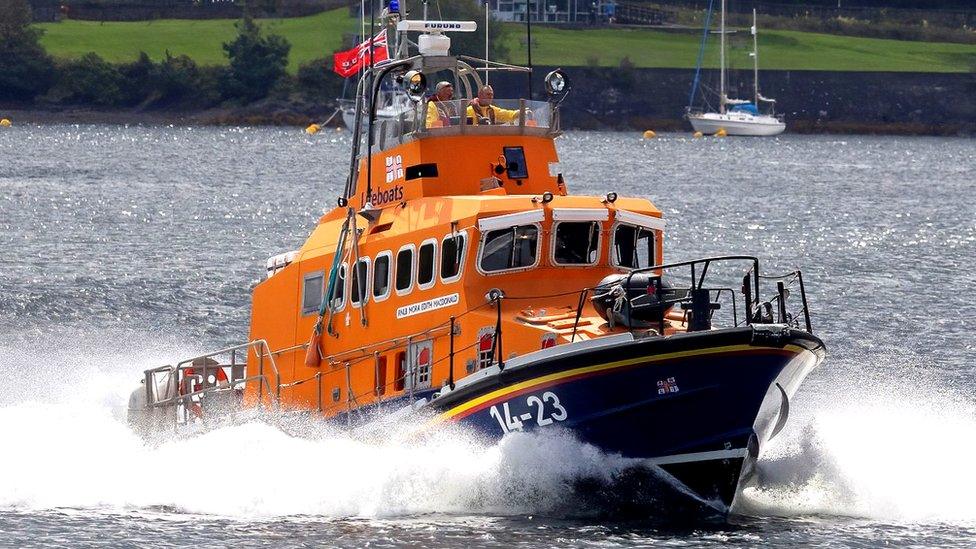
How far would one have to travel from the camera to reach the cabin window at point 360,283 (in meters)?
18.9

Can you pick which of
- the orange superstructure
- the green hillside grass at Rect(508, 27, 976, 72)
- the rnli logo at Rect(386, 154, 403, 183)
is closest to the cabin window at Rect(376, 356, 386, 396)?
the orange superstructure

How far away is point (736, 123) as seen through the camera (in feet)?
366

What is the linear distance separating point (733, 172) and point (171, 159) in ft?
88.5

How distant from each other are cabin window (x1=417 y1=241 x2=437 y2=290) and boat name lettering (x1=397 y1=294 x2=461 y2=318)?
0.62 ft

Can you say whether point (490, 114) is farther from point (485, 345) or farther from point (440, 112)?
point (485, 345)

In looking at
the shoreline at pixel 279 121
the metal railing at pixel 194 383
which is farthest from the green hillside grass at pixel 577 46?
the metal railing at pixel 194 383

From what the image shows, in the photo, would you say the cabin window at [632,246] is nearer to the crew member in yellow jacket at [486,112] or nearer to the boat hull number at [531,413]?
the crew member in yellow jacket at [486,112]

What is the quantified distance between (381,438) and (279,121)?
101m

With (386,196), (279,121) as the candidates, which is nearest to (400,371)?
(386,196)

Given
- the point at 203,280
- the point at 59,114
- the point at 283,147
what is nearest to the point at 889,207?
the point at 203,280

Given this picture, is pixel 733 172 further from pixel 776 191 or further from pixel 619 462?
pixel 619 462

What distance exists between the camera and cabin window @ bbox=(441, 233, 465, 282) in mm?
17859

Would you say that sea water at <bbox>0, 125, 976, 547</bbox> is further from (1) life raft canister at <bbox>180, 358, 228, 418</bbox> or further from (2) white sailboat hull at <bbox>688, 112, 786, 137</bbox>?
(2) white sailboat hull at <bbox>688, 112, 786, 137</bbox>

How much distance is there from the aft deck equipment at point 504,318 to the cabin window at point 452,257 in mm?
21
